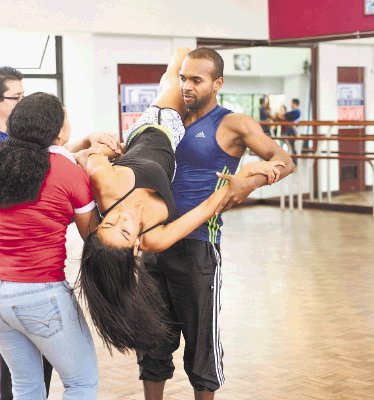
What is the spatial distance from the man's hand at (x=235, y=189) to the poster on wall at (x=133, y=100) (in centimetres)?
775

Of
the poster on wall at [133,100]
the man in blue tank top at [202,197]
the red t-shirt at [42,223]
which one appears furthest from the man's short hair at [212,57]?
the poster on wall at [133,100]

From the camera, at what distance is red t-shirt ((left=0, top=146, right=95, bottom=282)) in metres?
2.75

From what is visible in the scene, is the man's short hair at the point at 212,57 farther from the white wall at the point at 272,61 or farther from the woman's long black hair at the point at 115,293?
the white wall at the point at 272,61

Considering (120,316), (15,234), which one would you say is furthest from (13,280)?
(120,316)

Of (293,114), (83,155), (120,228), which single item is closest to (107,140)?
(83,155)

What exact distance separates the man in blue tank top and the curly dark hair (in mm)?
949

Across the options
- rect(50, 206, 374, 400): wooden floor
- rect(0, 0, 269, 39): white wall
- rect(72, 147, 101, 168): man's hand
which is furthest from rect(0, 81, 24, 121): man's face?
rect(0, 0, 269, 39): white wall

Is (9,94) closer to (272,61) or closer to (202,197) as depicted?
(202,197)

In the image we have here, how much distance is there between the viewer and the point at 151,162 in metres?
3.17

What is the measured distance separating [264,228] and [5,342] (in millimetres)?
7434

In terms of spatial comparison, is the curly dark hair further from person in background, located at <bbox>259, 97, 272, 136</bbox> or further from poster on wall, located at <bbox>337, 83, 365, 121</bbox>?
person in background, located at <bbox>259, 97, 272, 136</bbox>

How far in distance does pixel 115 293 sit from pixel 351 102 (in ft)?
29.9

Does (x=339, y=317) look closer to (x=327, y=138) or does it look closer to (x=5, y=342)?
(x=5, y=342)

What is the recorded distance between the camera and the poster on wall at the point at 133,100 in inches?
433
